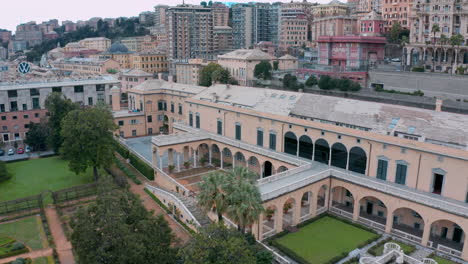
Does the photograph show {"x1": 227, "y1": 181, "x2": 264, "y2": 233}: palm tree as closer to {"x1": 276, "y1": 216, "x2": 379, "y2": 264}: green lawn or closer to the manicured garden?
{"x1": 276, "y1": 216, "x2": 379, "y2": 264}: green lawn

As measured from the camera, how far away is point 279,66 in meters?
104

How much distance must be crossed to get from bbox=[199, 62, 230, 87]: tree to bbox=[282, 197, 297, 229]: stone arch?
5485 centimetres

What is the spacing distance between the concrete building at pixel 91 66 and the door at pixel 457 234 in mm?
111661

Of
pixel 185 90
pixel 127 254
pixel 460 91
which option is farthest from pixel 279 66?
pixel 127 254

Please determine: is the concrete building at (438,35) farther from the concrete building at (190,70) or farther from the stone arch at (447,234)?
the concrete building at (190,70)

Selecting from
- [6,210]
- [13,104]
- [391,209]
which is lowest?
[6,210]

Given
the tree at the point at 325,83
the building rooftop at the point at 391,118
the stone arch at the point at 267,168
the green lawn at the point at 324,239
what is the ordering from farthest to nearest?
the tree at the point at 325,83 < the stone arch at the point at 267,168 < the building rooftop at the point at 391,118 < the green lawn at the point at 324,239

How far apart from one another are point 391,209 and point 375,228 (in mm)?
2772

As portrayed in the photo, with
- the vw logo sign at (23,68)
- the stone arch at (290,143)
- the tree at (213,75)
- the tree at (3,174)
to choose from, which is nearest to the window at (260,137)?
the stone arch at (290,143)

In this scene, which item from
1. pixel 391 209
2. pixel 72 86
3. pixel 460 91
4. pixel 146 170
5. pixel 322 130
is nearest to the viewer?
pixel 391 209

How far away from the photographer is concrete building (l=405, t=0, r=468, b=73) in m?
75.7

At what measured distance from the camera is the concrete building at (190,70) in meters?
106

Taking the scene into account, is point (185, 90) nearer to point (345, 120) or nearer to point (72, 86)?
point (72, 86)

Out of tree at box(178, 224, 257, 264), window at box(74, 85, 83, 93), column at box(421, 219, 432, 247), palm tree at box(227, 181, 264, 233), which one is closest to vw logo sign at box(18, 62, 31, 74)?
window at box(74, 85, 83, 93)
